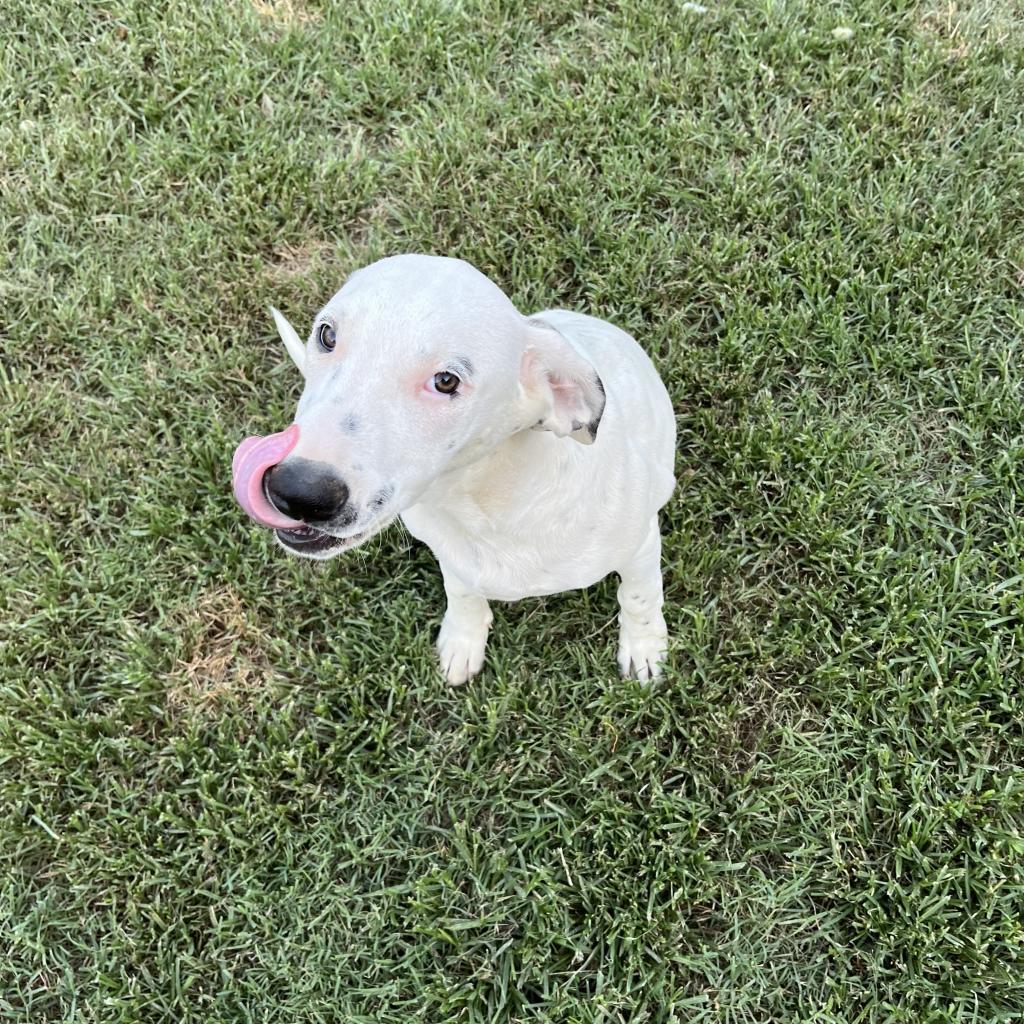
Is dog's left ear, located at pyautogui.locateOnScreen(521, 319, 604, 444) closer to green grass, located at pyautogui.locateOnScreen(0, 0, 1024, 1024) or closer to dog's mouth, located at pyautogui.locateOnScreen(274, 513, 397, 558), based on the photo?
dog's mouth, located at pyautogui.locateOnScreen(274, 513, 397, 558)

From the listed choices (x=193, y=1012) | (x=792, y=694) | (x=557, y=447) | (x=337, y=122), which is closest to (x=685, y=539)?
(x=792, y=694)

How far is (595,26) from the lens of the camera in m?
4.93

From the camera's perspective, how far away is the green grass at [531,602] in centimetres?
310

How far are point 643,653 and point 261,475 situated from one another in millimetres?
1942

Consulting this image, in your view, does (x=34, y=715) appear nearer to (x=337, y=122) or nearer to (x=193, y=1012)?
(x=193, y=1012)

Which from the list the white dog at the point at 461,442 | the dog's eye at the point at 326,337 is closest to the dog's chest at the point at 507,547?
the white dog at the point at 461,442

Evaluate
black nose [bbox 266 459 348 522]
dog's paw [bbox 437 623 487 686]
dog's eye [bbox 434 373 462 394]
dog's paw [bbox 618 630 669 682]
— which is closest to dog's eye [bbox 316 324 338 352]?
dog's eye [bbox 434 373 462 394]

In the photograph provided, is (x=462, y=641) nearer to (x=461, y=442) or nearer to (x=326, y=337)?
(x=461, y=442)

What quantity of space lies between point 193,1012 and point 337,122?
432 centimetres

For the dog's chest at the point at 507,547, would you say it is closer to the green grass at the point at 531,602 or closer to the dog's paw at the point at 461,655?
the dog's paw at the point at 461,655

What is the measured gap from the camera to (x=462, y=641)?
349cm

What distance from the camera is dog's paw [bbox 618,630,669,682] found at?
3.46m

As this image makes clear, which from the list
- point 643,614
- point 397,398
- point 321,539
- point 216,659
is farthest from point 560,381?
point 216,659

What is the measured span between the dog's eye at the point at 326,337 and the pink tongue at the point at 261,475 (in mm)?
294
